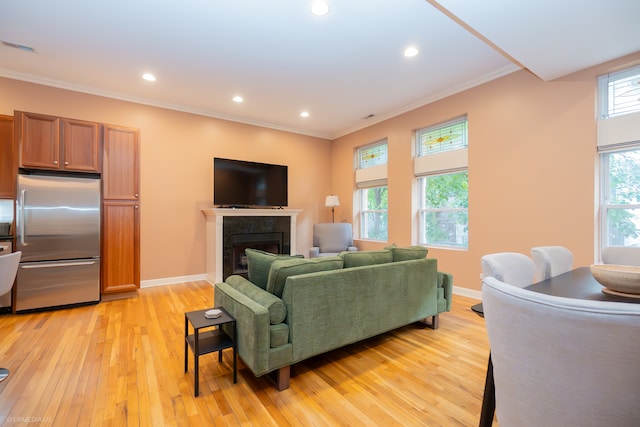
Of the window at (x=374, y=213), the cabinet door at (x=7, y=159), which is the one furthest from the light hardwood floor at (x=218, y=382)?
the window at (x=374, y=213)

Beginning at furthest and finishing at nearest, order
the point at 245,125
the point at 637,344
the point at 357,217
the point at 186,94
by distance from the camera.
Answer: the point at 357,217, the point at 245,125, the point at 186,94, the point at 637,344

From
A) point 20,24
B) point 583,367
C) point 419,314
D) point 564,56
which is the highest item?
point 20,24

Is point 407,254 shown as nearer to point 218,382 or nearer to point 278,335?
point 278,335

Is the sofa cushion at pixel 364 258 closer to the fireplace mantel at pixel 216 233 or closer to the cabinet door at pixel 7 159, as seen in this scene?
the fireplace mantel at pixel 216 233

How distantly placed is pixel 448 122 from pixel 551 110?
4.26 feet

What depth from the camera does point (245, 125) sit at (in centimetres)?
543

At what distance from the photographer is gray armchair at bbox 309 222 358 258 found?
545 centimetres

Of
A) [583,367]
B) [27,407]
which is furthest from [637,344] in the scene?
[27,407]

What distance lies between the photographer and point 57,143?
3.46 meters

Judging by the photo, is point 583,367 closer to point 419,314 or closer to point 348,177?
point 419,314

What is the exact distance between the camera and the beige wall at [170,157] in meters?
4.08

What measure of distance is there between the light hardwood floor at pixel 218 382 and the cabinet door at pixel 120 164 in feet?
5.61

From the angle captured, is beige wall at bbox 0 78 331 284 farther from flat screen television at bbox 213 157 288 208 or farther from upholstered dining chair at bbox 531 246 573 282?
upholstered dining chair at bbox 531 246 573 282

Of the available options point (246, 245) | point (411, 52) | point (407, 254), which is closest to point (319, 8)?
point (411, 52)
